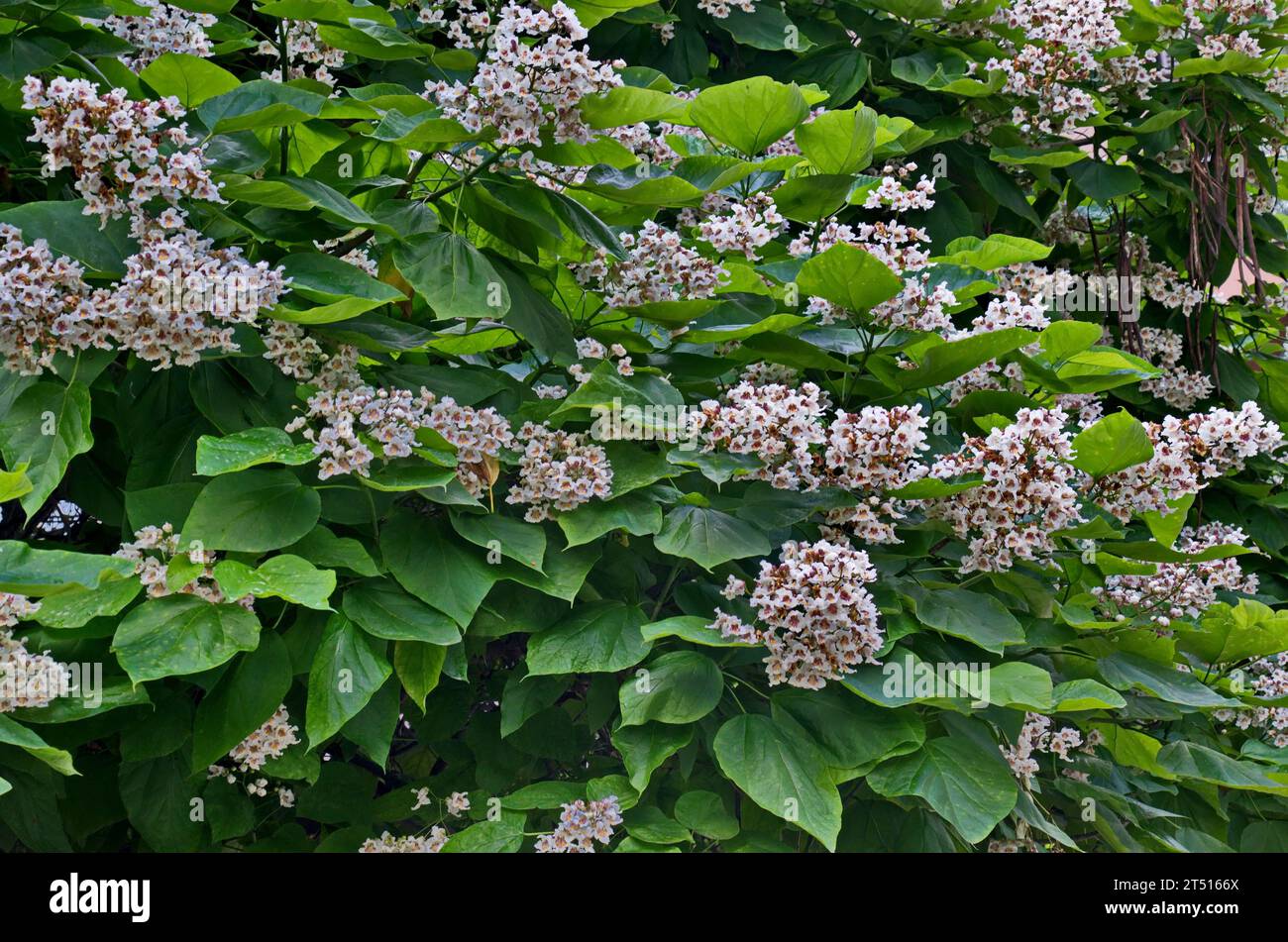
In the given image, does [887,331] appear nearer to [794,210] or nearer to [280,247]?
[794,210]

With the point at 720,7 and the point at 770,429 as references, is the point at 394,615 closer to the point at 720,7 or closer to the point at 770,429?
the point at 770,429

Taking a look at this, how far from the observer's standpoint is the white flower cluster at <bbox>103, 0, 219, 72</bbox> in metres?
1.74

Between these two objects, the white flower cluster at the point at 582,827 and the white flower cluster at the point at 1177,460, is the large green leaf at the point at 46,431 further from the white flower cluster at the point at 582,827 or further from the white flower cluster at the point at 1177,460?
the white flower cluster at the point at 1177,460

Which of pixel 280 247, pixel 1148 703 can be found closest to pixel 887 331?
pixel 1148 703

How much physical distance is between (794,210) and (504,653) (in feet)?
2.76

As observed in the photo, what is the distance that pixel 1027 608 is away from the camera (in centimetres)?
183

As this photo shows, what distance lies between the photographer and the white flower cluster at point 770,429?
5.23ft

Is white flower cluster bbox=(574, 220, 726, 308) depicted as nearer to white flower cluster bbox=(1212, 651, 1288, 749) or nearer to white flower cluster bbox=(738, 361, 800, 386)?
white flower cluster bbox=(738, 361, 800, 386)

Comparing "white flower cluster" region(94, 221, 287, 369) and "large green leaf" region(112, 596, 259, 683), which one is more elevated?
"white flower cluster" region(94, 221, 287, 369)

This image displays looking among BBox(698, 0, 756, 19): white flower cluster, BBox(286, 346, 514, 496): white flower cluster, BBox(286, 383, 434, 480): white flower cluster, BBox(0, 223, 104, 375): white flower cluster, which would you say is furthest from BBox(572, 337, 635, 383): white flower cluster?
BBox(698, 0, 756, 19): white flower cluster

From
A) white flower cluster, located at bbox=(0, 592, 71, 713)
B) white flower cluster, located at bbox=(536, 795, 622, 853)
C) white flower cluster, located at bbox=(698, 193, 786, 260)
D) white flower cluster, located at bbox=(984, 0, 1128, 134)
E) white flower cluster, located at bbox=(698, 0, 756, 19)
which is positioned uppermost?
white flower cluster, located at bbox=(698, 0, 756, 19)

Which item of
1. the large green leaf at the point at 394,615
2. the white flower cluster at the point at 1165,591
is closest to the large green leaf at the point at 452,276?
the large green leaf at the point at 394,615
